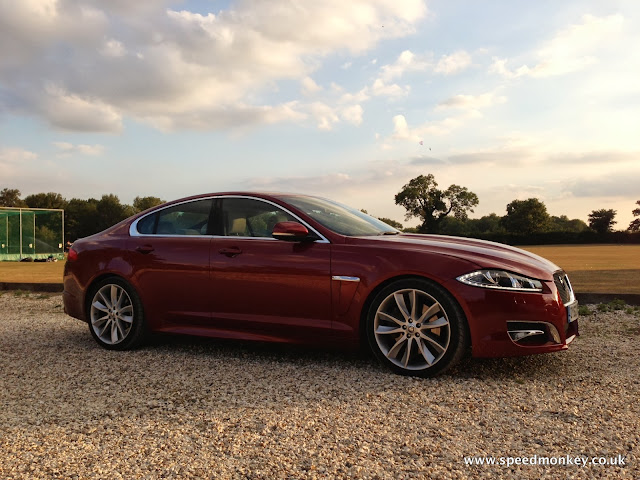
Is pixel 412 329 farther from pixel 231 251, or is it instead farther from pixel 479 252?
pixel 231 251

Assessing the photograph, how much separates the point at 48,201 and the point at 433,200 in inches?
2469

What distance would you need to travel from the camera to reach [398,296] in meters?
4.59

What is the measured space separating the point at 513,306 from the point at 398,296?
87 cm

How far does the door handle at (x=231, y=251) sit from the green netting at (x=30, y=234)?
33.7 meters

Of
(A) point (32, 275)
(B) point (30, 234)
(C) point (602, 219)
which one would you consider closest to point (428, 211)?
(C) point (602, 219)

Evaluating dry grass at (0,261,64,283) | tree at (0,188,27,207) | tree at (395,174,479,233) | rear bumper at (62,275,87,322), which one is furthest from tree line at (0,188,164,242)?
rear bumper at (62,275,87,322)

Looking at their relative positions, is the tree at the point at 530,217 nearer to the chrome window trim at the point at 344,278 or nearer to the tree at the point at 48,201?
the tree at the point at 48,201

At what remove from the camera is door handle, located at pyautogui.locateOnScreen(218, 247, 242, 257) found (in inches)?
208

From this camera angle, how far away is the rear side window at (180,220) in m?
5.65

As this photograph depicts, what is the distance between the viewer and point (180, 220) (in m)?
5.80

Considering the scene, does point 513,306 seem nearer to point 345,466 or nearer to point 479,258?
point 479,258

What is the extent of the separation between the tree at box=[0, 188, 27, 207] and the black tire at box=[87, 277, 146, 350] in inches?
4081

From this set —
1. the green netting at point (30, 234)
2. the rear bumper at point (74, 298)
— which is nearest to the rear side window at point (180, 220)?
the rear bumper at point (74, 298)

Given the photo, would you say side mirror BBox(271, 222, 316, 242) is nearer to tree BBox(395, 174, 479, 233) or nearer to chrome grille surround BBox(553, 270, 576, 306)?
chrome grille surround BBox(553, 270, 576, 306)
